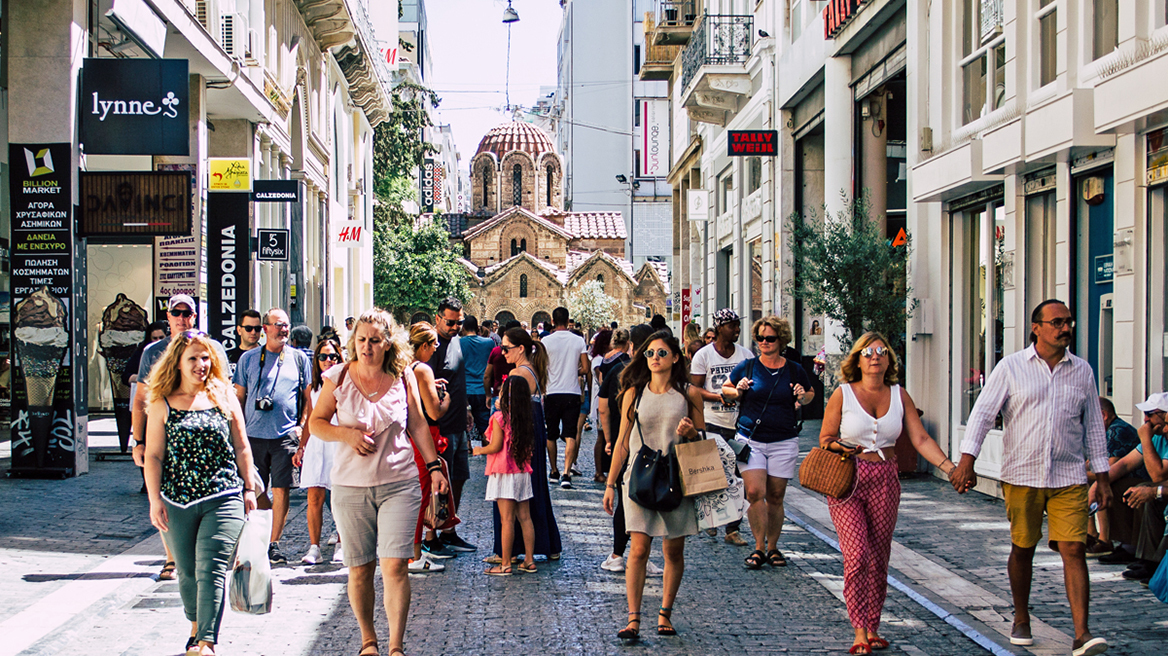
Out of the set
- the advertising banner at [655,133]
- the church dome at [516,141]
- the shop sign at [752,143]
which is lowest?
the shop sign at [752,143]

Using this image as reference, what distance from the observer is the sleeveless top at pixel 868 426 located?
5996 mm

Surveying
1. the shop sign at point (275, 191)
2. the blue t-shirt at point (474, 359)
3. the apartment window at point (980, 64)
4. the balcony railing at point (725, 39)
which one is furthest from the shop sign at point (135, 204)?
the balcony railing at point (725, 39)

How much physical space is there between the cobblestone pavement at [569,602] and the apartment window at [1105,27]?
414 cm

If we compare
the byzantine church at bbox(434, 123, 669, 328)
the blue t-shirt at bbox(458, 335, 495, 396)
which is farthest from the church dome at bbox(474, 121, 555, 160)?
the blue t-shirt at bbox(458, 335, 495, 396)

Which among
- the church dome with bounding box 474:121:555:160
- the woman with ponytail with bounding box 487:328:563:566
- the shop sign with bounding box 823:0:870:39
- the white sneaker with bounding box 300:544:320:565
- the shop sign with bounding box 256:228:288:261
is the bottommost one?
the white sneaker with bounding box 300:544:320:565

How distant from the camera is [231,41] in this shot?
1855cm

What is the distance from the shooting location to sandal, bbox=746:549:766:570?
795 centimetres

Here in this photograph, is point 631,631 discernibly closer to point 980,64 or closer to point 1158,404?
point 1158,404

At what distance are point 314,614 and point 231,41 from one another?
14050mm

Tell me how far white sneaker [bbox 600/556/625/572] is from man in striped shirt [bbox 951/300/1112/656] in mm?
2744

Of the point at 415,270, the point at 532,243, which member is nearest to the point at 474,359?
the point at 415,270

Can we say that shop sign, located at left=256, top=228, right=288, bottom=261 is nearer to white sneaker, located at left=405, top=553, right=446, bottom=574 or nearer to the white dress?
the white dress

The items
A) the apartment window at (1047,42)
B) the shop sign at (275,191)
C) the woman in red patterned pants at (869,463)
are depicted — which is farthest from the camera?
the shop sign at (275,191)

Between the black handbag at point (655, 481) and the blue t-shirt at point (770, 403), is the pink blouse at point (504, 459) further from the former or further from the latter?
the black handbag at point (655, 481)
